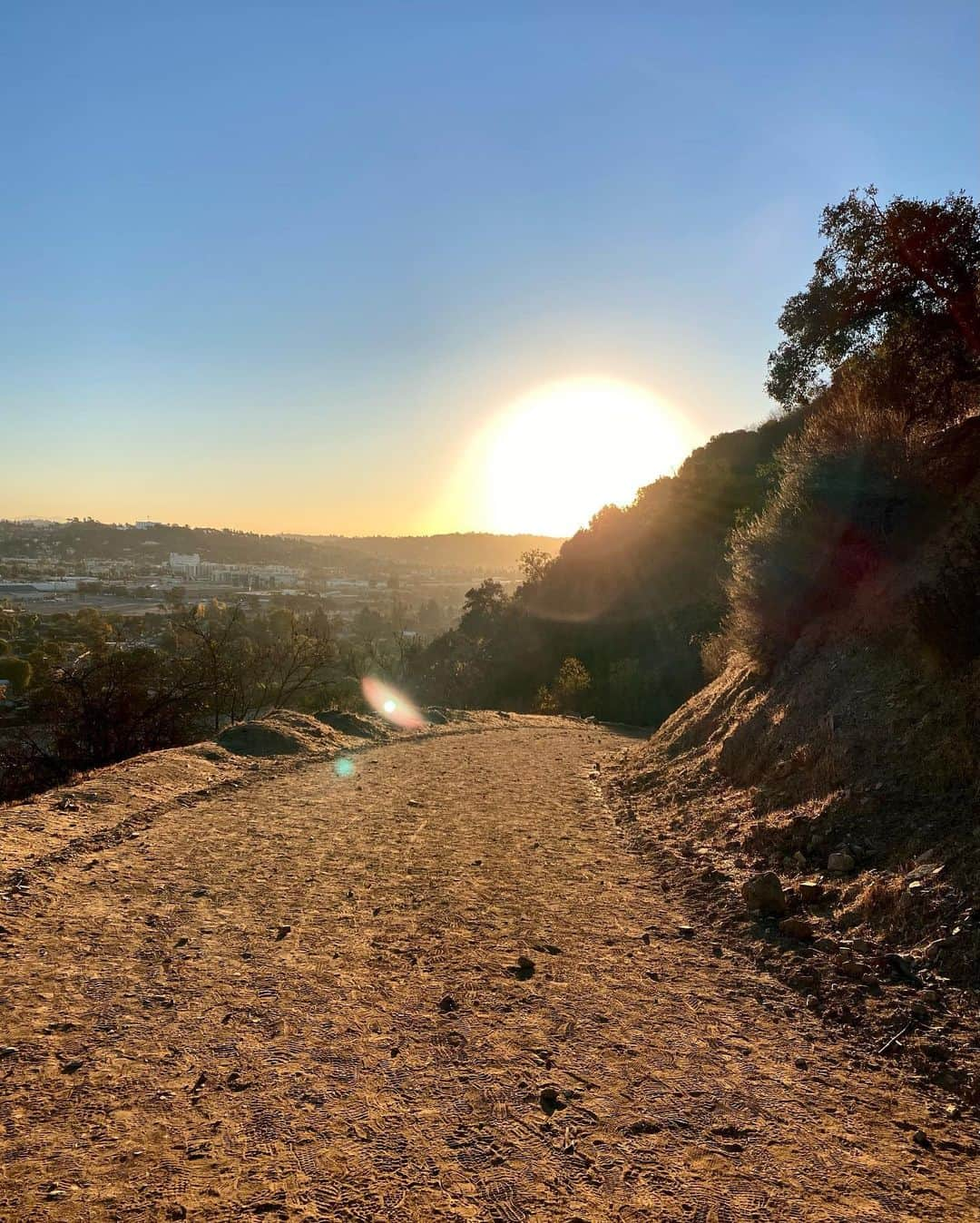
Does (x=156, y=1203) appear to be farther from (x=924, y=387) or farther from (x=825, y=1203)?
(x=924, y=387)

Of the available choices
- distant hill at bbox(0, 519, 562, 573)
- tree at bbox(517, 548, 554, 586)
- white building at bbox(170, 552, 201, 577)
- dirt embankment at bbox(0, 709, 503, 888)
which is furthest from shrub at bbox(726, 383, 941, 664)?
white building at bbox(170, 552, 201, 577)

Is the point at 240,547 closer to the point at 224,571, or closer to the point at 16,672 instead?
the point at 224,571

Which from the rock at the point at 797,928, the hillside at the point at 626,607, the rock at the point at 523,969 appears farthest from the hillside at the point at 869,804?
the hillside at the point at 626,607

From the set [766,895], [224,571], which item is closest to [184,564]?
[224,571]

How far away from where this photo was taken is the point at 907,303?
10500 mm

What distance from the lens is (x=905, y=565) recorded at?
8930mm

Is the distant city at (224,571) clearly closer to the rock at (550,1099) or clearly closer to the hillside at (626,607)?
the hillside at (626,607)

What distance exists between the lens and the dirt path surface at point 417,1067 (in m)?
2.85

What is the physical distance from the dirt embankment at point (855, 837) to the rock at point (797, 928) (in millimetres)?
12

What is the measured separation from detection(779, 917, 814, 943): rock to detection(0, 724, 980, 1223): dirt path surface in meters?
0.55

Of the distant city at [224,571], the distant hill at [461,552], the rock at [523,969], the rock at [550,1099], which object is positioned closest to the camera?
the rock at [550,1099]

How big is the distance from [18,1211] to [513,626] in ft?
152

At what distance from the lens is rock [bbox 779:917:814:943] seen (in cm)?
514

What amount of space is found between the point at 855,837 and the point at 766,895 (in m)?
0.98
